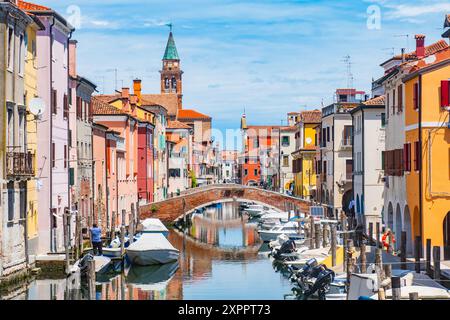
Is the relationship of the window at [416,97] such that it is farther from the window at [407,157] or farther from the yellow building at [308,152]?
the yellow building at [308,152]

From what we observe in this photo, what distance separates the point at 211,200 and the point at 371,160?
16.2m

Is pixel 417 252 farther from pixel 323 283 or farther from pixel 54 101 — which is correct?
pixel 54 101

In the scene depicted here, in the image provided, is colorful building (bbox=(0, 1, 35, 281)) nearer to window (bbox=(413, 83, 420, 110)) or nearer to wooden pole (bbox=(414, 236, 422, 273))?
wooden pole (bbox=(414, 236, 422, 273))

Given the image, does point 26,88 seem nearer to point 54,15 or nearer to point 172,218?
point 54,15

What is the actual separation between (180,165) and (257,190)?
1524 centimetres

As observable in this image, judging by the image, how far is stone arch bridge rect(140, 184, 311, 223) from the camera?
50.1m

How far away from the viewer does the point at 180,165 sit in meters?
68.4

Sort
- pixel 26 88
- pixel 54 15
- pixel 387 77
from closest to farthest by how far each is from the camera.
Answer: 1. pixel 26 88
2. pixel 54 15
3. pixel 387 77

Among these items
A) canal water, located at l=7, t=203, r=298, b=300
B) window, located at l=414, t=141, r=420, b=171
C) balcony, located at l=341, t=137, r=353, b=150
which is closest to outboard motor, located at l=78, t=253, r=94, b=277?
canal water, located at l=7, t=203, r=298, b=300

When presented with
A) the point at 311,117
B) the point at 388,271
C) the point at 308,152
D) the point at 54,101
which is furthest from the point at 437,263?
the point at 311,117

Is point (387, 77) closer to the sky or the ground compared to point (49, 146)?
closer to the sky

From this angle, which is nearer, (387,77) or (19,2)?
(19,2)

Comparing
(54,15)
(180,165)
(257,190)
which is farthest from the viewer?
(180,165)

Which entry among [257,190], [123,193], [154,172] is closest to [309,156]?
[257,190]
